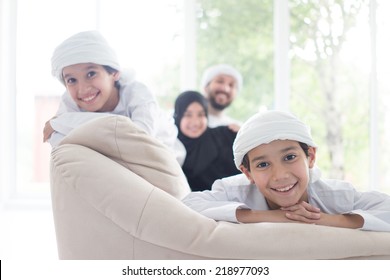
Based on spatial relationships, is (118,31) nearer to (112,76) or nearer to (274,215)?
(112,76)

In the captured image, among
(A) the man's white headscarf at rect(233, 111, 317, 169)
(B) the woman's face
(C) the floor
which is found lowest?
(C) the floor

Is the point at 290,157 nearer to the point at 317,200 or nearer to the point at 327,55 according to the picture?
the point at 317,200

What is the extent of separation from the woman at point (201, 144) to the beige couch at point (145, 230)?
3.80ft

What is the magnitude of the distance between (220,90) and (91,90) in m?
1.43

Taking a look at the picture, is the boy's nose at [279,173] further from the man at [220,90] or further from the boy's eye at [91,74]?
the man at [220,90]

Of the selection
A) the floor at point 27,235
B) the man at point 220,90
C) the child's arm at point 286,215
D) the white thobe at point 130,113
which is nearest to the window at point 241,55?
the floor at point 27,235

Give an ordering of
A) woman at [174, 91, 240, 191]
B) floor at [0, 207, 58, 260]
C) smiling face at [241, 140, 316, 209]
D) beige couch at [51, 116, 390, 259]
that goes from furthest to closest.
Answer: floor at [0, 207, 58, 260], woman at [174, 91, 240, 191], smiling face at [241, 140, 316, 209], beige couch at [51, 116, 390, 259]

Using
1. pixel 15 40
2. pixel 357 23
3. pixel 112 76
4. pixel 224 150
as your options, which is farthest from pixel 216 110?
pixel 15 40

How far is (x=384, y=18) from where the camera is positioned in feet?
14.8

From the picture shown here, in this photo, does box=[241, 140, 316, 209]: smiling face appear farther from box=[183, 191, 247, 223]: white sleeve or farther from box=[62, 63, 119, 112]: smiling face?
box=[62, 63, 119, 112]: smiling face

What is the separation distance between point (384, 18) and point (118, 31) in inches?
85.3

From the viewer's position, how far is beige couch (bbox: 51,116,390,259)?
51.9 inches

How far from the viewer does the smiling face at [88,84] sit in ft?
7.17

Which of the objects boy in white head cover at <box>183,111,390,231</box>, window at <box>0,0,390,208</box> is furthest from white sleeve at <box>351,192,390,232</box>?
window at <box>0,0,390,208</box>
